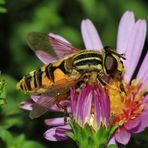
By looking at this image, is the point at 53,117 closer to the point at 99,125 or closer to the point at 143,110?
the point at 143,110

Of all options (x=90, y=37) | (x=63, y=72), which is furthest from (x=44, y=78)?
(x=90, y=37)

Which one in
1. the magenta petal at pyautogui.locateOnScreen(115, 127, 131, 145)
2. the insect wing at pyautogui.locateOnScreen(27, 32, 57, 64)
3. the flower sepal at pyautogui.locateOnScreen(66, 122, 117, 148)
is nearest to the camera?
the flower sepal at pyautogui.locateOnScreen(66, 122, 117, 148)

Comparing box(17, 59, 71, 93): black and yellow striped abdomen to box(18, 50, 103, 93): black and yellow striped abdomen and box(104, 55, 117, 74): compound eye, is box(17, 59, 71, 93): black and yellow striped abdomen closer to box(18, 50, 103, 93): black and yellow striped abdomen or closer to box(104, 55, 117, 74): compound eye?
box(18, 50, 103, 93): black and yellow striped abdomen

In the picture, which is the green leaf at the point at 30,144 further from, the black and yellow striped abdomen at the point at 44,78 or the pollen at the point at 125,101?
the pollen at the point at 125,101

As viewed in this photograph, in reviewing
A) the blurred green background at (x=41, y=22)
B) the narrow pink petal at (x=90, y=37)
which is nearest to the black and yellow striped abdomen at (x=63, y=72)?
the narrow pink petal at (x=90, y=37)

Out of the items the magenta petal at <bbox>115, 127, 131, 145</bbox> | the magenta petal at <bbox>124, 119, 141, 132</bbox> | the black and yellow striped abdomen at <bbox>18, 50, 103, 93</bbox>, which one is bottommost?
the magenta petal at <bbox>115, 127, 131, 145</bbox>

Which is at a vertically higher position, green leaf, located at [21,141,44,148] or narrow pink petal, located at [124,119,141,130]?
narrow pink petal, located at [124,119,141,130]

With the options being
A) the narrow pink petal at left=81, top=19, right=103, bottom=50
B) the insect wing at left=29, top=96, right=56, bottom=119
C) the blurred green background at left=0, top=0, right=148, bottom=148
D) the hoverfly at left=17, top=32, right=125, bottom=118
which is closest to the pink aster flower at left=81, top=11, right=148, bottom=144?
the narrow pink petal at left=81, top=19, right=103, bottom=50
